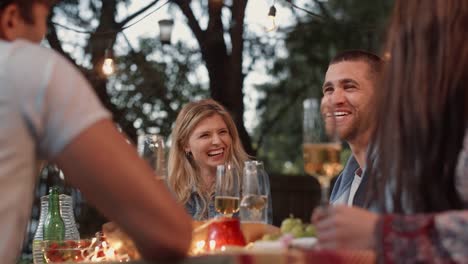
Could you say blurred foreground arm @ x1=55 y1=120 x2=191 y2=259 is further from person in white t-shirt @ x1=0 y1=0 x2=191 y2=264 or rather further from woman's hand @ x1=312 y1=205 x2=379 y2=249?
woman's hand @ x1=312 y1=205 x2=379 y2=249

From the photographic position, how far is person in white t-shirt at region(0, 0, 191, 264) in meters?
1.55

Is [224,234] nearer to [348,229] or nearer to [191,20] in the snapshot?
[348,229]

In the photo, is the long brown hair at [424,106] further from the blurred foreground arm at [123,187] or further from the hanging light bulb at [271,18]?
the hanging light bulb at [271,18]

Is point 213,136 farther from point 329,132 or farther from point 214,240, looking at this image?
point 329,132

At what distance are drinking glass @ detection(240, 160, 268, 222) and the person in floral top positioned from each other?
3.07ft

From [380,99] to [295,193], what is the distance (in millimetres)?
10197

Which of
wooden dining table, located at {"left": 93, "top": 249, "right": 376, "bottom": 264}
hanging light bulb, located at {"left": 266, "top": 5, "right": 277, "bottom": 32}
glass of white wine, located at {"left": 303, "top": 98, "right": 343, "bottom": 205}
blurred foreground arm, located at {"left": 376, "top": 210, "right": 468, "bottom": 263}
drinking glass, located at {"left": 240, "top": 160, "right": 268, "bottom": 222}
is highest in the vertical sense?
hanging light bulb, located at {"left": 266, "top": 5, "right": 277, "bottom": 32}

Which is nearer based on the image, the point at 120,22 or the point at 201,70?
the point at 120,22

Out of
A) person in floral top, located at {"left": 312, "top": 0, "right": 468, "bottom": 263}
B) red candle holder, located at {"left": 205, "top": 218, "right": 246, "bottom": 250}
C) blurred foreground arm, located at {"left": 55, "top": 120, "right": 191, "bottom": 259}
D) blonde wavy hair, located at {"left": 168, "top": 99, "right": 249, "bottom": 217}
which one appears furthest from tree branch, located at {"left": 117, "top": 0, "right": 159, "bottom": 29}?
blurred foreground arm, located at {"left": 55, "top": 120, "right": 191, "bottom": 259}

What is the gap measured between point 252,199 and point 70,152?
5.02ft

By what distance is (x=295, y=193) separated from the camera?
12.3 metres

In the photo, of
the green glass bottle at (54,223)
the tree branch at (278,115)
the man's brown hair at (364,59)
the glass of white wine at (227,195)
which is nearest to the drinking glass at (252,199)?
the glass of white wine at (227,195)

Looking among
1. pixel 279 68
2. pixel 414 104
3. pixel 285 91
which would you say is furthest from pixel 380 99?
pixel 285 91

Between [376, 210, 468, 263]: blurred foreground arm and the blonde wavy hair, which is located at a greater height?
the blonde wavy hair
